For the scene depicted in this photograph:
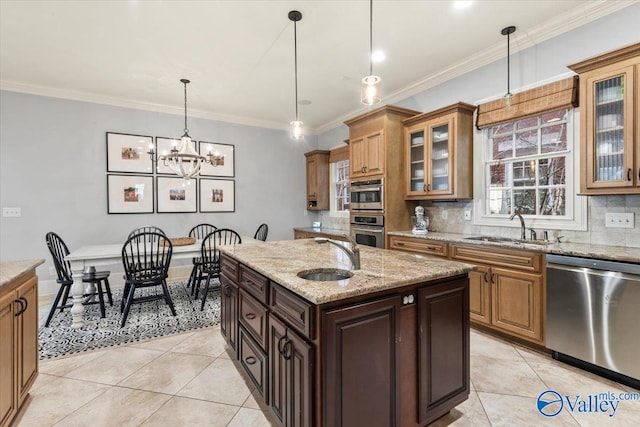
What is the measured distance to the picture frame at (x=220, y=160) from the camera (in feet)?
17.2

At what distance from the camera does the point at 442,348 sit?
1.63m

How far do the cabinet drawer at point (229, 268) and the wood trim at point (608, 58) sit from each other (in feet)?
9.93

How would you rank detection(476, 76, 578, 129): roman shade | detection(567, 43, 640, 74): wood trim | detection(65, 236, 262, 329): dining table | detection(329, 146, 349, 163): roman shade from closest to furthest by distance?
detection(567, 43, 640, 74): wood trim, detection(476, 76, 578, 129): roman shade, detection(65, 236, 262, 329): dining table, detection(329, 146, 349, 163): roman shade

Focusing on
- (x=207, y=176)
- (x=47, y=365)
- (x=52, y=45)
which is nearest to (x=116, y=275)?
(x=207, y=176)

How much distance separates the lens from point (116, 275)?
4637 mm

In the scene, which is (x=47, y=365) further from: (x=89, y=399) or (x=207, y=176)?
(x=207, y=176)

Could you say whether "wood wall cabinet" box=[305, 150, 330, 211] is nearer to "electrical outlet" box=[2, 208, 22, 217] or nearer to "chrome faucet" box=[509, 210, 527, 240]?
"chrome faucet" box=[509, 210, 527, 240]

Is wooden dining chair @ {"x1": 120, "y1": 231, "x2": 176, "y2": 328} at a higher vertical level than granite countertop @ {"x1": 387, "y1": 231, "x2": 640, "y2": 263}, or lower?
lower

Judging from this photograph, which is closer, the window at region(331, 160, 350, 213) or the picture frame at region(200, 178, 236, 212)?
the picture frame at region(200, 178, 236, 212)

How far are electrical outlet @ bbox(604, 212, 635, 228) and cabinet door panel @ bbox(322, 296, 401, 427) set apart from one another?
2283 mm

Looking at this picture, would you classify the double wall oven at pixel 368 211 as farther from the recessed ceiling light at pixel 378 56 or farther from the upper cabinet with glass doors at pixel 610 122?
the upper cabinet with glass doors at pixel 610 122

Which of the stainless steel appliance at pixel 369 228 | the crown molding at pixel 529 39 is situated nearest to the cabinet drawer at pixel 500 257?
the stainless steel appliance at pixel 369 228

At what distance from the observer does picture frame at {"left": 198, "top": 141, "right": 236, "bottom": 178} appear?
5.25 m

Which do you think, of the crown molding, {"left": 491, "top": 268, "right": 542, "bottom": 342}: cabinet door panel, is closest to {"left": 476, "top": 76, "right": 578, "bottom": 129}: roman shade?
the crown molding
